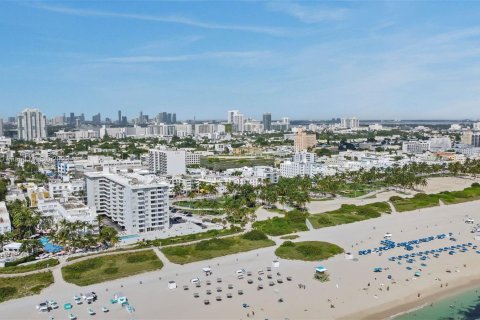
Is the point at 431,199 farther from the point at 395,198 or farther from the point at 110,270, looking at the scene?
the point at 110,270

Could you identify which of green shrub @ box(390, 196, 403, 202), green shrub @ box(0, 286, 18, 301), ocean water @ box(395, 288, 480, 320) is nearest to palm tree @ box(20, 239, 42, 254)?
green shrub @ box(0, 286, 18, 301)

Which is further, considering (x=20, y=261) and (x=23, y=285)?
(x=20, y=261)

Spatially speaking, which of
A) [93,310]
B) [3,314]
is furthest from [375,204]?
[3,314]

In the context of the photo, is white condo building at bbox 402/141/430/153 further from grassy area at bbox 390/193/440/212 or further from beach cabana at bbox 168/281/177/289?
beach cabana at bbox 168/281/177/289

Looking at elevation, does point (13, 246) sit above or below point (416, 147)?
below

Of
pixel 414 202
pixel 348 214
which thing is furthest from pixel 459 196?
pixel 348 214

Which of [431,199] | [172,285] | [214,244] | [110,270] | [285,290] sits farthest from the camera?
[431,199]

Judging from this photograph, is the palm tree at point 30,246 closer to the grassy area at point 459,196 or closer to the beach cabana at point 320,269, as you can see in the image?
the beach cabana at point 320,269

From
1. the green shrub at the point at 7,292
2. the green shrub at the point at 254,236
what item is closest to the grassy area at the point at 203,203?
the green shrub at the point at 254,236
